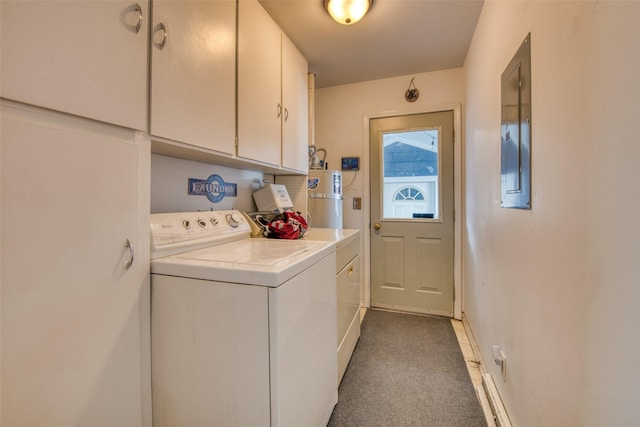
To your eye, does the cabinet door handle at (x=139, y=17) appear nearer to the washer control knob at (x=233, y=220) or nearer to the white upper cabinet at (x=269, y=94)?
the white upper cabinet at (x=269, y=94)

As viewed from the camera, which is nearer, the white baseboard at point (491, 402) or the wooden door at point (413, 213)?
the white baseboard at point (491, 402)

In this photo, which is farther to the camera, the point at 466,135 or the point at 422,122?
the point at 422,122

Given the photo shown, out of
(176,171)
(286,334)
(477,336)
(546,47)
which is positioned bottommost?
(477,336)

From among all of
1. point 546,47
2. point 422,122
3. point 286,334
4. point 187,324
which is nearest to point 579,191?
point 546,47

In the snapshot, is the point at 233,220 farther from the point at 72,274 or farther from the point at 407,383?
the point at 407,383

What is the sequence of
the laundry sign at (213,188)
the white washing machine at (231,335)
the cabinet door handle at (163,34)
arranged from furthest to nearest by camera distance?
the laundry sign at (213,188), the cabinet door handle at (163,34), the white washing machine at (231,335)

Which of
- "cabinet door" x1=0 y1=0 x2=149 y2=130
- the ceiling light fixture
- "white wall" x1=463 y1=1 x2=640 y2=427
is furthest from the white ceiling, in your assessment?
"cabinet door" x1=0 y1=0 x2=149 y2=130

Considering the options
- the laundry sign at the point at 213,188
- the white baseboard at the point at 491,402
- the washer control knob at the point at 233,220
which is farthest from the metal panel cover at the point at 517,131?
the laundry sign at the point at 213,188

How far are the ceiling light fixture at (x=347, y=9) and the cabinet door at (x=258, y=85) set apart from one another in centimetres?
38

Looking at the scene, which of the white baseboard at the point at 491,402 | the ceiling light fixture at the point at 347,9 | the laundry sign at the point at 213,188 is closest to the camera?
the white baseboard at the point at 491,402

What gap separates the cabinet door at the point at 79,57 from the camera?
2.03 ft

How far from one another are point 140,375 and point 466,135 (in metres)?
2.71

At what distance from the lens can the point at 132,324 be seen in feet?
2.91

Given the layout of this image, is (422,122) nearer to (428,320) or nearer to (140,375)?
(428,320)
